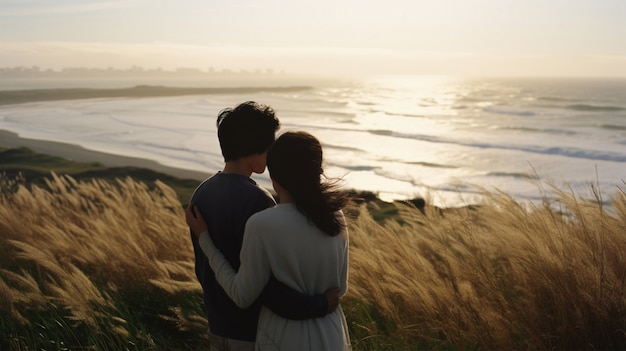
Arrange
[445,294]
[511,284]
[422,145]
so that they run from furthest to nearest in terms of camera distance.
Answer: [422,145] < [511,284] < [445,294]

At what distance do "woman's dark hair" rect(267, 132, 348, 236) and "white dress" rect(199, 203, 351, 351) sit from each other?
0.04m

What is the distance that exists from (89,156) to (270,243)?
24724 millimetres

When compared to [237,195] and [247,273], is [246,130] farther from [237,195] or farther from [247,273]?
[247,273]

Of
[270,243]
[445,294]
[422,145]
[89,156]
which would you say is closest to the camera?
[270,243]

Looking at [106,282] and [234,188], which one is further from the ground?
[234,188]

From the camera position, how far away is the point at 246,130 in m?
2.54

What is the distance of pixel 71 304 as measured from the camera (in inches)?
142

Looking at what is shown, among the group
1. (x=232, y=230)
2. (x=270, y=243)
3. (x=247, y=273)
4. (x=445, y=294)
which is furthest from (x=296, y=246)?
(x=445, y=294)

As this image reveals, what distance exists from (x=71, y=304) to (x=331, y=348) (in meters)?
1.81

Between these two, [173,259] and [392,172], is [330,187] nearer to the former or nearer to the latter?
[173,259]

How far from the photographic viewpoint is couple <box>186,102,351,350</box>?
7.55 ft

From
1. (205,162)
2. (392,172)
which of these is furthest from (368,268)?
(205,162)

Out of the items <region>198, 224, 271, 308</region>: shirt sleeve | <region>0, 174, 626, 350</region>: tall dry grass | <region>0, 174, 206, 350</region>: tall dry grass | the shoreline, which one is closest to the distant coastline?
the shoreline

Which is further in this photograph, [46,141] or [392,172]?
[46,141]
